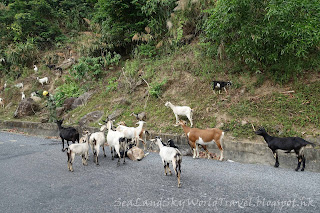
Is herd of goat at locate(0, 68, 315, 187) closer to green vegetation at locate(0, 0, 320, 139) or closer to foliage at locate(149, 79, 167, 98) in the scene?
green vegetation at locate(0, 0, 320, 139)

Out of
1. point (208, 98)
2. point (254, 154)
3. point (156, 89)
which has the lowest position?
point (254, 154)

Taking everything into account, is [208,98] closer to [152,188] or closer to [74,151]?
[152,188]

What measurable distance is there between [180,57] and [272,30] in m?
5.81

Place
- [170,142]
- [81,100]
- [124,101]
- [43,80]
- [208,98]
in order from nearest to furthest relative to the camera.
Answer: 1. [170,142]
2. [208,98]
3. [124,101]
4. [81,100]
5. [43,80]

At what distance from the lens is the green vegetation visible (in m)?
6.54

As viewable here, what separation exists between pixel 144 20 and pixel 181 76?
5.29 m

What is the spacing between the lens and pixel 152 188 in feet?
14.0

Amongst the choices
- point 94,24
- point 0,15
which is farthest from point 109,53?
point 0,15

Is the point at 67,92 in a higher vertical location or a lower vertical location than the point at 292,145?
higher

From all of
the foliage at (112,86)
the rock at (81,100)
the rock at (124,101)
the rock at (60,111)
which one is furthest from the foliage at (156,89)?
the rock at (60,111)

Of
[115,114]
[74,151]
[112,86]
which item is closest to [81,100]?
[112,86]

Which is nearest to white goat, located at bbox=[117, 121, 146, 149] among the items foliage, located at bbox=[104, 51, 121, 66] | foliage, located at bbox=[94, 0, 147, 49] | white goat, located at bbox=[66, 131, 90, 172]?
white goat, located at bbox=[66, 131, 90, 172]

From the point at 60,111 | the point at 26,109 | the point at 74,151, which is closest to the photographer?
the point at 74,151

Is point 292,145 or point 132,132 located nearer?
point 292,145
